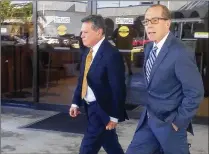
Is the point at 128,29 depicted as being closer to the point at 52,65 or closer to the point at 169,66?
the point at 52,65

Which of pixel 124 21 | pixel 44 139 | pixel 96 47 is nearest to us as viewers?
pixel 96 47

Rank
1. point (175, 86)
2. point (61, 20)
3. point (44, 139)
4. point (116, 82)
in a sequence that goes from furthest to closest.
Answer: point (61, 20), point (44, 139), point (116, 82), point (175, 86)

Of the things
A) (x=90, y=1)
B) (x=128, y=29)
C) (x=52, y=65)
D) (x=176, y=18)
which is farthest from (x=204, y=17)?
(x=52, y=65)

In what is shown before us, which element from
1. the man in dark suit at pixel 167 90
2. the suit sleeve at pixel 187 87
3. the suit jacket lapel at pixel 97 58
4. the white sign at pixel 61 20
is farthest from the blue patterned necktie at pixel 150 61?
the white sign at pixel 61 20

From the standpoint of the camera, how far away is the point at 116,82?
12.2ft

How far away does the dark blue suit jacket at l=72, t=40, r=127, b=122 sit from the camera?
3.72 metres

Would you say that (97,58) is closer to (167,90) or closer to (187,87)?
(167,90)

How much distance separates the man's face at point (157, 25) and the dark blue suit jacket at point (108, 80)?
2.04ft

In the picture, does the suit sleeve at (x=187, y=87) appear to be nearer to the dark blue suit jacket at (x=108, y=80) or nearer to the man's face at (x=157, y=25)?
the man's face at (x=157, y=25)

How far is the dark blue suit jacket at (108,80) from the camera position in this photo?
372cm

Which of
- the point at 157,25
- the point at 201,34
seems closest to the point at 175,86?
the point at 157,25

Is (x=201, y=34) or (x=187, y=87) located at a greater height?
(x=201, y=34)

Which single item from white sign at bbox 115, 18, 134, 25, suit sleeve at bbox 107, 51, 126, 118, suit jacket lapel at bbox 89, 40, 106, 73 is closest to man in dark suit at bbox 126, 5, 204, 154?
suit sleeve at bbox 107, 51, 126, 118

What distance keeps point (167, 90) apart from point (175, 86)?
0.07m
